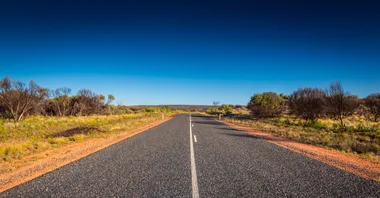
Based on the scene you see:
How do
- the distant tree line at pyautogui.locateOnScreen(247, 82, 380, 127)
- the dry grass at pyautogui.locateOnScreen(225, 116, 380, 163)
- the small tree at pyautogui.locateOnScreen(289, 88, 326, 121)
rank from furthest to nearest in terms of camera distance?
the small tree at pyautogui.locateOnScreen(289, 88, 326, 121) → the distant tree line at pyautogui.locateOnScreen(247, 82, 380, 127) → the dry grass at pyautogui.locateOnScreen(225, 116, 380, 163)

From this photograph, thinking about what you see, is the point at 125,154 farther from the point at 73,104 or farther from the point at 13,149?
the point at 73,104

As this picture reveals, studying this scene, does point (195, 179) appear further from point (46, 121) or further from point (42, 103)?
point (42, 103)

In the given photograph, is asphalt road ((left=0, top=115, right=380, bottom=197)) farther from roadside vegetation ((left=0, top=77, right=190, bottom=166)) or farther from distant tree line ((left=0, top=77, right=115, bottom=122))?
distant tree line ((left=0, top=77, right=115, bottom=122))

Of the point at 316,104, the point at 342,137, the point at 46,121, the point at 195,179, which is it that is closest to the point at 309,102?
the point at 316,104

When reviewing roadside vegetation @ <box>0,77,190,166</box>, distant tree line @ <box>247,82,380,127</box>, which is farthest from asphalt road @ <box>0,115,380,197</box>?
distant tree line @ <box>247,82,380,127</box>

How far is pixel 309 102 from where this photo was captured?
2402 centimetres

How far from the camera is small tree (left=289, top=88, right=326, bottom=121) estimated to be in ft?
75.0

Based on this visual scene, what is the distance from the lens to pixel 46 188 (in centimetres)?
413

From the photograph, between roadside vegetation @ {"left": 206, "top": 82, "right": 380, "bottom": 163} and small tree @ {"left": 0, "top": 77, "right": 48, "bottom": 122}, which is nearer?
roadside vegetation @ {"left": 206, "top": 82, "right": 380, "bottom": 163}

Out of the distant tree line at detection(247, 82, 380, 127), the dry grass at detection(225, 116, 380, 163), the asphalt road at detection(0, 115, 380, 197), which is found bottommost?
the dry grass at detection(225, 116, 380, 163)

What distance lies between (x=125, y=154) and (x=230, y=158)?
12.6ft

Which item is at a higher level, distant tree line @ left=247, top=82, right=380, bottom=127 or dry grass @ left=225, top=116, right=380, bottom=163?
distant tree line @ left=247, top=82, right=380, bottom=127

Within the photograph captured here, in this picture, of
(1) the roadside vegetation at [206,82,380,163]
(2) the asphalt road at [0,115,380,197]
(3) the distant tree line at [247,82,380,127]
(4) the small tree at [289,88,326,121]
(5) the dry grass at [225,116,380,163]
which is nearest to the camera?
(2) the asphalt road at [0,115,380,197]

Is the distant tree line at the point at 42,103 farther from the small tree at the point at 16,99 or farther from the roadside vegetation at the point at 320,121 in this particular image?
the roadside vegetation at the point at 320,121
